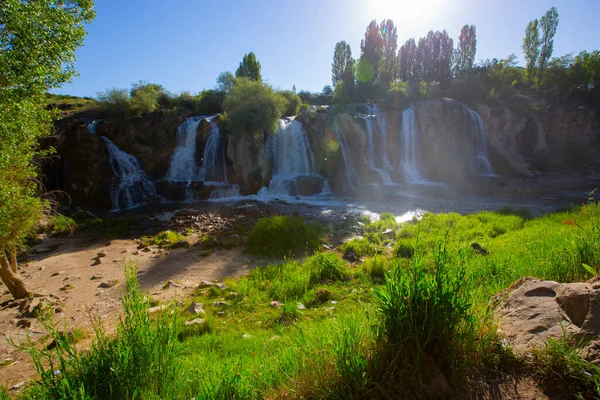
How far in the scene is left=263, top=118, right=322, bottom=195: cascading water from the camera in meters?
23.5

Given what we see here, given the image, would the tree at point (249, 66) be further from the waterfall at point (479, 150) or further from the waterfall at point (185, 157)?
the waterfall at point (479, 150)

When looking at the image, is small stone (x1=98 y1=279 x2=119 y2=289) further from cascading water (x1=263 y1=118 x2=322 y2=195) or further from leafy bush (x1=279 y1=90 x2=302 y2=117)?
leafy bush (x1=279 y1=90 x2=302 y2=117)

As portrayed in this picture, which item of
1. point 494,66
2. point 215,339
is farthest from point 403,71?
point 215,339

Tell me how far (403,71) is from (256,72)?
2346cm

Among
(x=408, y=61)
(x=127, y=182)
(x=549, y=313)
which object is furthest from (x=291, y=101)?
(x=549, y=313)

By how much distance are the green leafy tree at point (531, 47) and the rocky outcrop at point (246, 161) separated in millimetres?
43542

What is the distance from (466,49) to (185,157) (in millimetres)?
44675

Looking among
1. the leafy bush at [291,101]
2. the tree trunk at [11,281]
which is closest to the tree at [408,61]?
the leafy bush at [291,101]

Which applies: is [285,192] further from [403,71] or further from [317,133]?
[403,71]

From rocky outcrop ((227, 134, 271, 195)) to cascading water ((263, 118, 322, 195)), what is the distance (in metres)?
0.92

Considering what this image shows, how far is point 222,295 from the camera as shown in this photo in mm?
6156

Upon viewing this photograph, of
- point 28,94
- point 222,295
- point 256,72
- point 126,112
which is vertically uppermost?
point 256,72

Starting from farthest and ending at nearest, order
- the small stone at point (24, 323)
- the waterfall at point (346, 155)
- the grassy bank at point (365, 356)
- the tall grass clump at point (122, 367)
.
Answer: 1. the waterfall at point (346, 155)
2. the small stone at point (24, 323)
3. the tall grass clump at point (122, 367)
4. the grassy bank at point (365, 356)

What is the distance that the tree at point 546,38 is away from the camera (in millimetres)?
39963
